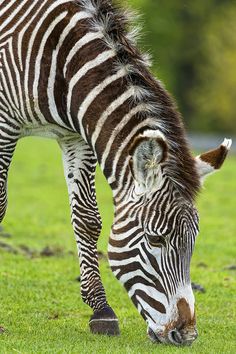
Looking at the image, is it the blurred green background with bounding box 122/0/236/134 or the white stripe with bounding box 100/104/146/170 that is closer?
the white stripe with bounding box 100/104/146/170

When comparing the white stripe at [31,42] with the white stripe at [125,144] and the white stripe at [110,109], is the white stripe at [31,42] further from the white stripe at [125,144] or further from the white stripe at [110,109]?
the white stripe at [125,144]

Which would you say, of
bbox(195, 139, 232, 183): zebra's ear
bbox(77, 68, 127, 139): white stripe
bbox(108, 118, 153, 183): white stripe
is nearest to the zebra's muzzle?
bbox(195, 139, 232, 183): zebra's ear

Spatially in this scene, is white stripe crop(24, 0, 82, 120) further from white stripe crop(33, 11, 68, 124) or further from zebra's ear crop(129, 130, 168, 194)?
zebra's ear crop(129, 130, 168, 194)

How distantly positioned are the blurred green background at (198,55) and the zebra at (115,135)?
64.4 metres

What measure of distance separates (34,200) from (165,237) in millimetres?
16561

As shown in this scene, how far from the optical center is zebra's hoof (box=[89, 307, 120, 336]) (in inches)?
395

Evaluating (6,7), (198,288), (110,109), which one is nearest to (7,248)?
(198,288)

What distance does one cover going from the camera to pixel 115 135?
8945 mm

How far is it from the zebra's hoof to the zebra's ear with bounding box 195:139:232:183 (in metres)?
2.15

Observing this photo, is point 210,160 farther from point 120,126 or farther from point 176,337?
point 176,337

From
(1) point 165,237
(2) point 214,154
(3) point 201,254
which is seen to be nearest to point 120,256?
(1) point 165,237

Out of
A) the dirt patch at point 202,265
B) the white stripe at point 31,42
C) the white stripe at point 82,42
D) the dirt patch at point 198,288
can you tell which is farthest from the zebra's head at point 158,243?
the dirt patch at point 202,265

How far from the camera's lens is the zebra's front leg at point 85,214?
10.4 metres

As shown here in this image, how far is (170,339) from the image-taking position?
8.42m
